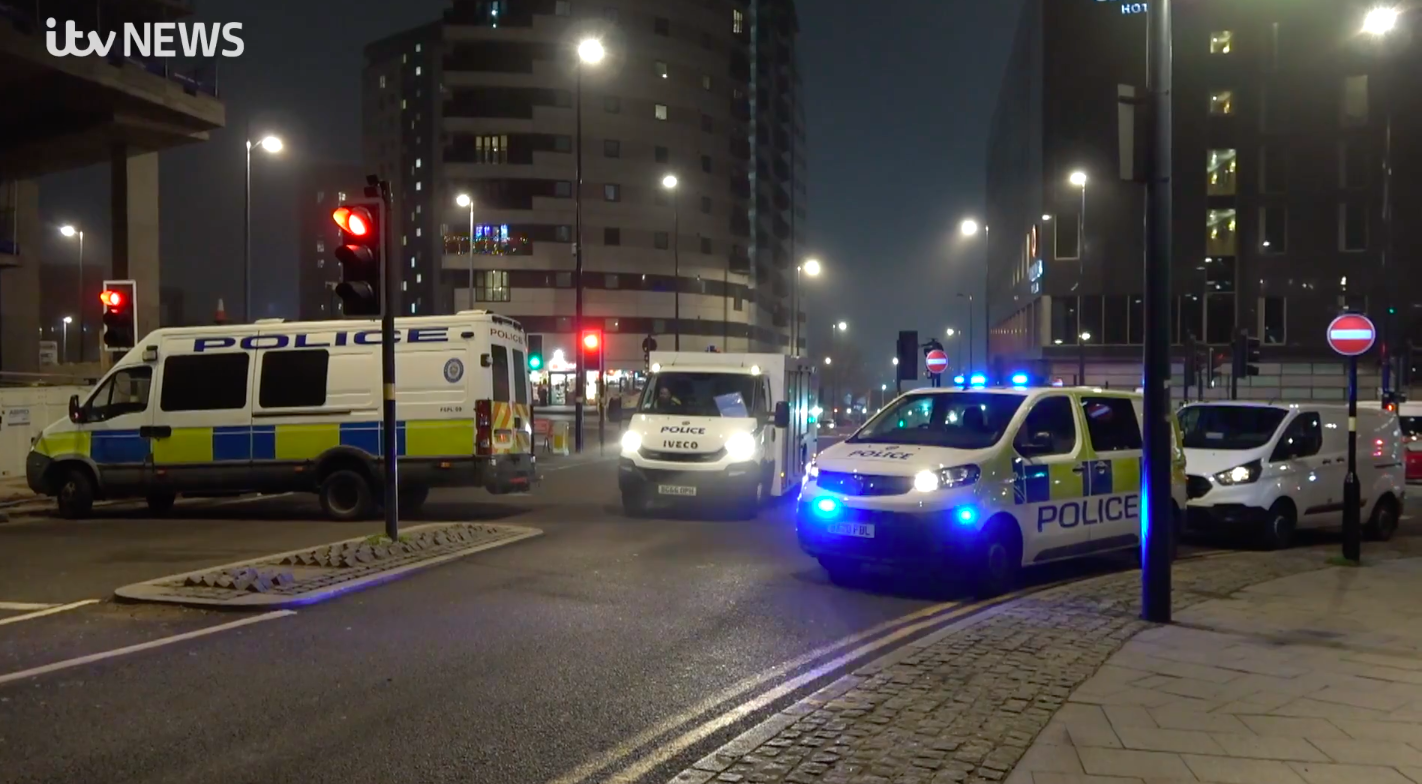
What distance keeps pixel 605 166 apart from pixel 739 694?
67793 millimetres

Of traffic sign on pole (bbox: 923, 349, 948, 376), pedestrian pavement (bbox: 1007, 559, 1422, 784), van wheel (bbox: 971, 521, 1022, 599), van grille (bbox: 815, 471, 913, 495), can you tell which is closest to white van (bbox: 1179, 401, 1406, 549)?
pedestrian pavement (bbox: 1007, 559, 1422, 784)

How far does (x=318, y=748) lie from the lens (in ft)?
18.0

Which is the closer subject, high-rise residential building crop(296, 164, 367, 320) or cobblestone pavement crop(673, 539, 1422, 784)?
cobblestone pavement crop(673, 539, 1422, 784)

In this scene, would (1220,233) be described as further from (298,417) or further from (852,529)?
(852,529)

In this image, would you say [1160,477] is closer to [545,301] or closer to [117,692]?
[117,692]

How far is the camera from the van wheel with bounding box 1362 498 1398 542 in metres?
14.2

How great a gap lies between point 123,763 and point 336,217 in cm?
696

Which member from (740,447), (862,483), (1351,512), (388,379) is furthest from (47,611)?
(1351,512)

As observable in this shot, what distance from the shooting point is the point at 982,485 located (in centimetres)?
930

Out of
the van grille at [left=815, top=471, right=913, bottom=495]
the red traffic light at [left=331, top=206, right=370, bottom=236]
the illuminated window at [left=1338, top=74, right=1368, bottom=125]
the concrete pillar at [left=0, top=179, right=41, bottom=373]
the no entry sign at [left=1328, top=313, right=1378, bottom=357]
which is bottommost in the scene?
the van grille at [left=815, top=471, right=913, bottom=495]

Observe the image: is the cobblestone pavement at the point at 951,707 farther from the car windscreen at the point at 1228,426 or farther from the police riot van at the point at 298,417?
the police riot van at the point at 298,417

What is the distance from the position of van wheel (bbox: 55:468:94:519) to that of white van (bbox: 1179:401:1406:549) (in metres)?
14.6

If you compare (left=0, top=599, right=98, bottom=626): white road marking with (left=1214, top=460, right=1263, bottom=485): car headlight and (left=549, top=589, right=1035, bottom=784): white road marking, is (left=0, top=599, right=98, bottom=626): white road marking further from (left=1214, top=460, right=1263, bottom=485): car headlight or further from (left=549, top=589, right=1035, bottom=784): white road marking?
(left=1214, top=460, right=1263, bottom=485): car headlight

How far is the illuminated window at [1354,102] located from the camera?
51250 mm
